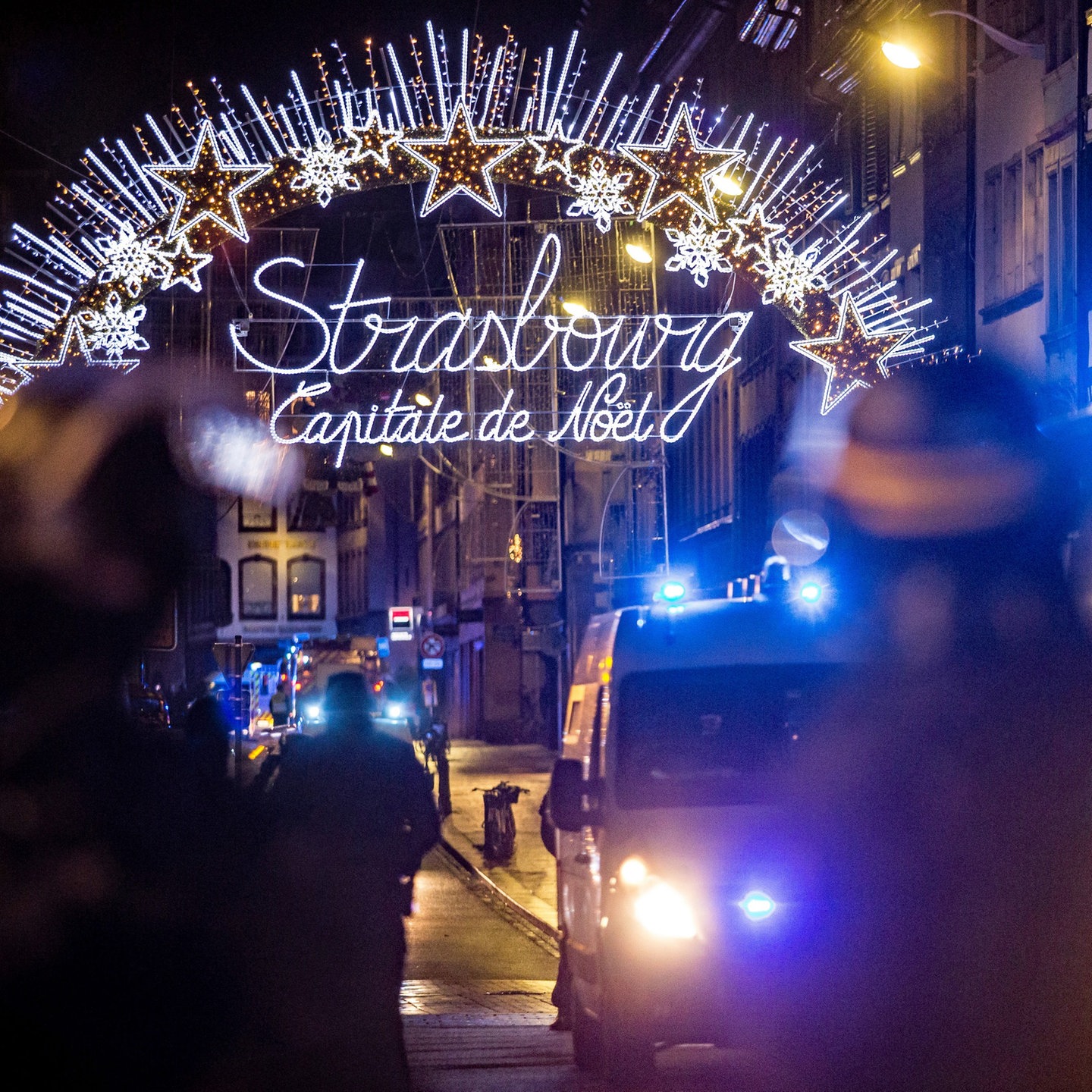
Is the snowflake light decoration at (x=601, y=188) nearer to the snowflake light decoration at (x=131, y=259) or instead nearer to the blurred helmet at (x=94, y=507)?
the snowflake light decoration at (x=131, y=259)

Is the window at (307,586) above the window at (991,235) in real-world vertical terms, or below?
below

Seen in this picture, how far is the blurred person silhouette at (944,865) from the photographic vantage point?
732 centimetres

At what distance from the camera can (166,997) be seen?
12.6 feet

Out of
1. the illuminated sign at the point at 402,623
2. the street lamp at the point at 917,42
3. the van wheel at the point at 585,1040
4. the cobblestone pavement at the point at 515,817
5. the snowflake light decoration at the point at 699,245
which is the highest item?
the street lamp at the point at 917,42

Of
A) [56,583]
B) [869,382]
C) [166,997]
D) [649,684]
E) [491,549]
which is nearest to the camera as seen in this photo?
[56,583]

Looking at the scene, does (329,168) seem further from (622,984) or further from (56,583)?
(56,583)

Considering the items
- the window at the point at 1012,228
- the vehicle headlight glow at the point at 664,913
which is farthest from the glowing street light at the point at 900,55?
the vehicle headlight glow at the point at 664,913

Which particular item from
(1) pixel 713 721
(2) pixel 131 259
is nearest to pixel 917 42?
(2) pixel 131 259

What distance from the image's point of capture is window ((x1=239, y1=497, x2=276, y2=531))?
109 metres

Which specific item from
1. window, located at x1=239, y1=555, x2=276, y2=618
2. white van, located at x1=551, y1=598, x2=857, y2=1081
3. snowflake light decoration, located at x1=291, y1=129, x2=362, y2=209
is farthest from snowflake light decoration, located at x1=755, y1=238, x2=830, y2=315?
window, located at x1=239, y1=555, x2=276, y2=618

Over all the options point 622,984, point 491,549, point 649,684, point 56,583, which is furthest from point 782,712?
point 491,549

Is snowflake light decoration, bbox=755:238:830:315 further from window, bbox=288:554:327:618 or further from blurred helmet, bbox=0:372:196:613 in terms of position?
window, bbox=288:554:327:618

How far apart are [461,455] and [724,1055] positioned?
39270 millimetres

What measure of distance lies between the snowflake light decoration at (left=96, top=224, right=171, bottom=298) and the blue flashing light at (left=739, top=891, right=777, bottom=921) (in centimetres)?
877
